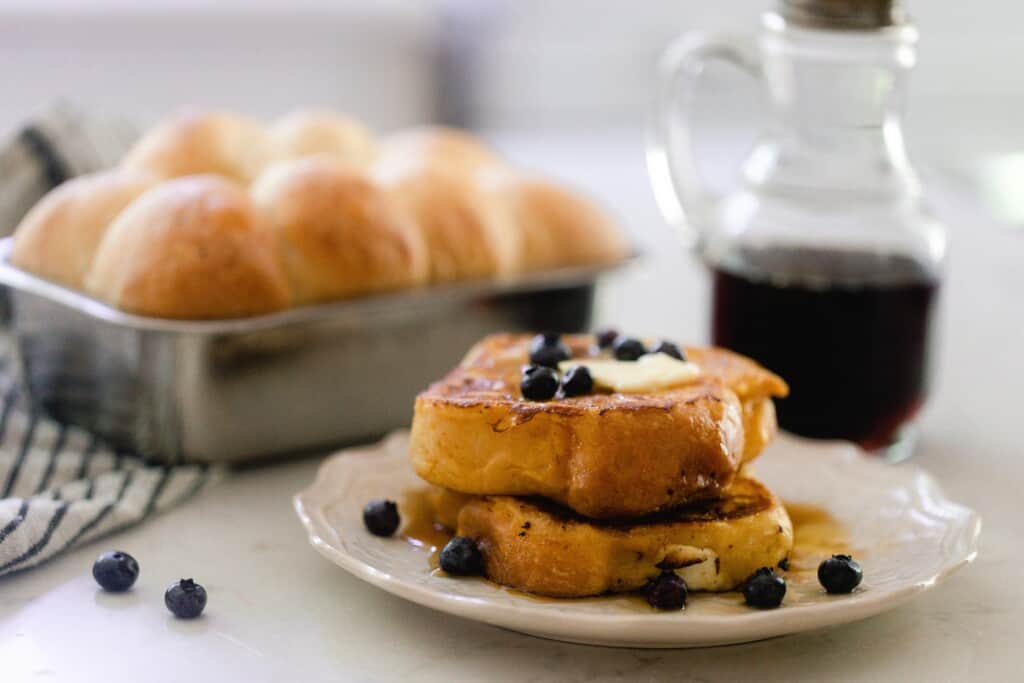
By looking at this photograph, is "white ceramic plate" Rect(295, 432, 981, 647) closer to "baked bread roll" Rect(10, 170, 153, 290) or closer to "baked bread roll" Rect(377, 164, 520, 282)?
"baked bread roll" Rect(377, 164, 520, 282)

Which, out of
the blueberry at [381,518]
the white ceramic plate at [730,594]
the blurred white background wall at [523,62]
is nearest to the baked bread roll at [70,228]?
the white ceramic plate at [730,594]

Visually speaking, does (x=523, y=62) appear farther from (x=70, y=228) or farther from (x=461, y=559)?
(x=461, y=559)

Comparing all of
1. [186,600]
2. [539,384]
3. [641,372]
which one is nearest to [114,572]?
[186,600]

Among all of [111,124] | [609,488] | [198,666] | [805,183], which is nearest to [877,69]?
[805,183]

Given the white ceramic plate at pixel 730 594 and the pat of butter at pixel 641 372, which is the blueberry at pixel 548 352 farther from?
the white ceramic plate at pixel 730 594

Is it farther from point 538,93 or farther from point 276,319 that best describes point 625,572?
point 538,93

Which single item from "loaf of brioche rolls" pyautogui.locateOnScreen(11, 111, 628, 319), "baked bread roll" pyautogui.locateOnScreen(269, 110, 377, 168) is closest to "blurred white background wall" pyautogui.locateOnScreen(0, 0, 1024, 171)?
"baked bread roll" pyautogui.locateOnScreen(269, 110, 377, 168)

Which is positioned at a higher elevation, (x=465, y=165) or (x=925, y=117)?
(x=465, y=165)
